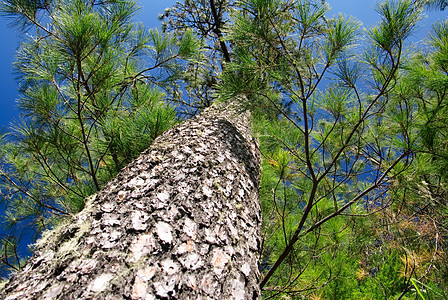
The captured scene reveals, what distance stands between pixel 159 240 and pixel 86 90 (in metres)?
1.44

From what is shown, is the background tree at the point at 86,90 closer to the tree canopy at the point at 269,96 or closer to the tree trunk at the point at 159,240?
the tree canopy at the point at 269,96

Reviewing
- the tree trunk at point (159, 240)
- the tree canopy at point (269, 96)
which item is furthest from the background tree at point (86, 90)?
the tree trunk at point (159, 240)

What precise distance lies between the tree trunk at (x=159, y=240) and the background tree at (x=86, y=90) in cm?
48

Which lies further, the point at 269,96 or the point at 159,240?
the point at 269,96

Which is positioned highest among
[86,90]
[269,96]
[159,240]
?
[86,90]

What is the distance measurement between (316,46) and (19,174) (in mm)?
2420

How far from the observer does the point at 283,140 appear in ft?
5.61

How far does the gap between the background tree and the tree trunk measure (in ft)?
1.56

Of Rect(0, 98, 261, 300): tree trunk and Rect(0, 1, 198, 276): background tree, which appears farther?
Rect(0, 1, 198, 276): background tree

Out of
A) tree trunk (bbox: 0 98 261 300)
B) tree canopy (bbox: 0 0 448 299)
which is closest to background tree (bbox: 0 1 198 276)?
tree canopy (bbox: 0 0 448 299)

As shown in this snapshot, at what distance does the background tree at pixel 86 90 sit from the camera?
1.40m

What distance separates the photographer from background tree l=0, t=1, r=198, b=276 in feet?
4.59

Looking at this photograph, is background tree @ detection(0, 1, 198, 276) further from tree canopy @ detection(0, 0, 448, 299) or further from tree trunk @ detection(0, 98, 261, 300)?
tree trunk @ detection(0, 98, 261, 300)

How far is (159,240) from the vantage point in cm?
77
